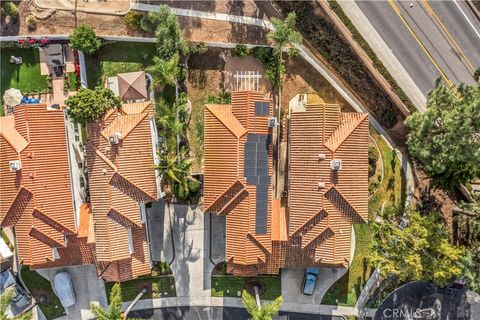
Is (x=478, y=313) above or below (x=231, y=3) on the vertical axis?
below

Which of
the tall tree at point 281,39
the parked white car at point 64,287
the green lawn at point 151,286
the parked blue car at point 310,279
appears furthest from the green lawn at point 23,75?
the parked blue car at point 310,279

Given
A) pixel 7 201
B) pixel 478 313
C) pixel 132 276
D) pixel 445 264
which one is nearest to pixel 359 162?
pixel 445 264

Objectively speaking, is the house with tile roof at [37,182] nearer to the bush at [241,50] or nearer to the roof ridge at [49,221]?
the roof ridge at [49,221]

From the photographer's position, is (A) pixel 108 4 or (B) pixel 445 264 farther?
(A) pixel 108 4

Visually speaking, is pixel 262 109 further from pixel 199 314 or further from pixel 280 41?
pixel 199 314

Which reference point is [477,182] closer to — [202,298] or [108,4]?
[202,298]
